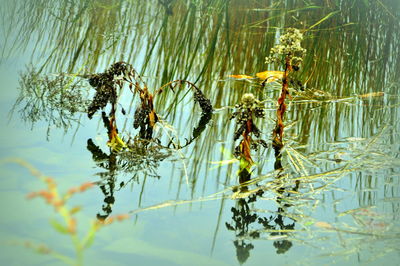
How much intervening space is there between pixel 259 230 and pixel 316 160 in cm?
48

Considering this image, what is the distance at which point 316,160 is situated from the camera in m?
1.73

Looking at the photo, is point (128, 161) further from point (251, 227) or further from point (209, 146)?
point (251, 227)

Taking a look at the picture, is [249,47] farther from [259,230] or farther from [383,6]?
[259,230]

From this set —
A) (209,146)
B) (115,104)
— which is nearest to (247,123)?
(209,146)

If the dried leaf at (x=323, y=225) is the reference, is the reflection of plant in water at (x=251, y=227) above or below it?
below

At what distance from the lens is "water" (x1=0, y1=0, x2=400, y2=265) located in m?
1.29

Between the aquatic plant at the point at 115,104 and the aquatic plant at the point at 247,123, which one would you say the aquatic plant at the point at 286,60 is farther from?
the aquatic plant at the point at 115,104

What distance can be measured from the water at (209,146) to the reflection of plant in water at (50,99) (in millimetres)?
15

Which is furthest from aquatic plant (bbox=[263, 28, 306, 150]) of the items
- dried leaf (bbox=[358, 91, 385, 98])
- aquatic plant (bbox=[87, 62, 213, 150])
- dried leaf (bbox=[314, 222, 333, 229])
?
dried leaf (bbox=[358, 91, 385, 98])

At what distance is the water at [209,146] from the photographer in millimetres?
1287

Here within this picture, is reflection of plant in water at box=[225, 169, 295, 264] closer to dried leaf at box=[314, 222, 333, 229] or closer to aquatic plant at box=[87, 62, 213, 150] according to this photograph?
dried leaf at box=[314, 222, 333, 229]

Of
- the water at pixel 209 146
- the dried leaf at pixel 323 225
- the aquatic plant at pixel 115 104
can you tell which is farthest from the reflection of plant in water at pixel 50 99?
the dried leaf at pixel 323 225

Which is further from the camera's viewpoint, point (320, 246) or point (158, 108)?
point (158, 108)

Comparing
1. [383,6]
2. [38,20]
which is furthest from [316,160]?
[383,6]
